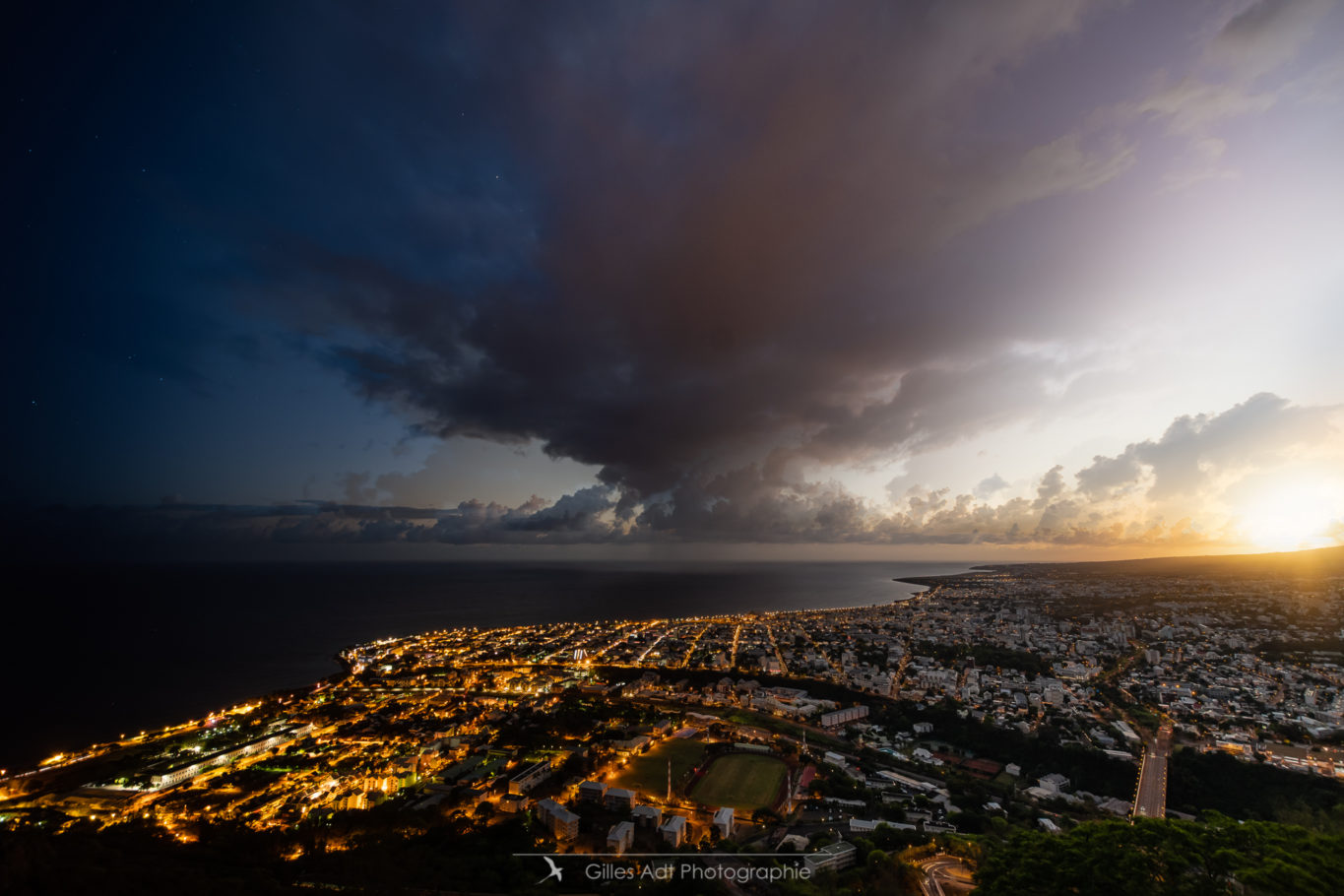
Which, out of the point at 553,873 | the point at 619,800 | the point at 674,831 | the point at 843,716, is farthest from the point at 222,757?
the point at 843,716

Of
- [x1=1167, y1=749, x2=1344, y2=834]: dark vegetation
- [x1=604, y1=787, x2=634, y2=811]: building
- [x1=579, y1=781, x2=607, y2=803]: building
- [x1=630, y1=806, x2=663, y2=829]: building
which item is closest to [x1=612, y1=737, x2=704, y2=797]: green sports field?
[x1=604, y1=787, x2=634, y2=811]: building

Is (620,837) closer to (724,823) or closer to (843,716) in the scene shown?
(724,823)

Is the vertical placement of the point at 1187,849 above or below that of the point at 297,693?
above

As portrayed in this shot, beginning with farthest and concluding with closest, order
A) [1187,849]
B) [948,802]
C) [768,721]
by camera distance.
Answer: [768,721] < [948,802] < [1187,849]

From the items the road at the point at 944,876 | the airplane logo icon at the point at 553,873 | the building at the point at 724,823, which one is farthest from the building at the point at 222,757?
the road at the point at 944,876

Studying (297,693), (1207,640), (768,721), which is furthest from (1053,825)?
(1207,640)

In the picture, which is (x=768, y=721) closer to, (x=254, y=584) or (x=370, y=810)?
(x=370, y=810)

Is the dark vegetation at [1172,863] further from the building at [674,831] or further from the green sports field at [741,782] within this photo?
the green sports field at [741,782]
